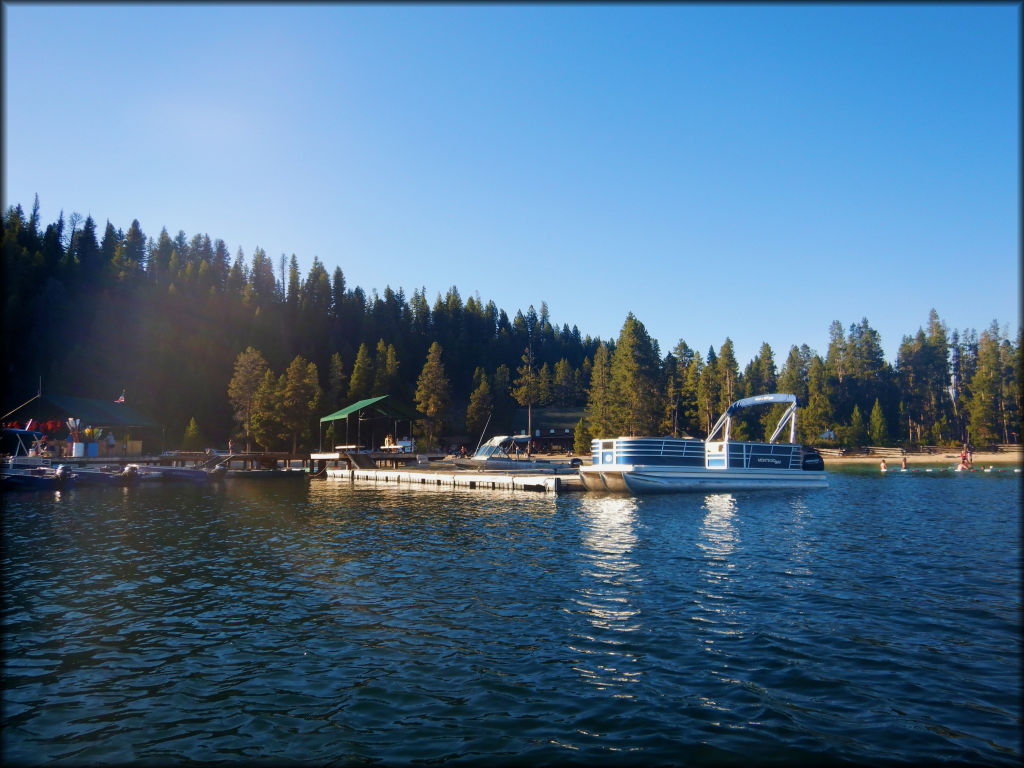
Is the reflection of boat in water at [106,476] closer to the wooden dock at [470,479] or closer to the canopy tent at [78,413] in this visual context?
the canopy tent at [78,413]

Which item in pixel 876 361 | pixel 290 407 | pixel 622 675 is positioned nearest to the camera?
pixel 622 675

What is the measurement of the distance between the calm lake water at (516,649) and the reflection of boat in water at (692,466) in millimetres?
17875

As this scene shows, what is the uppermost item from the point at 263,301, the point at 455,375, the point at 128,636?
the point at 263,301

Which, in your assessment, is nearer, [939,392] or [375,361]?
[375,361]

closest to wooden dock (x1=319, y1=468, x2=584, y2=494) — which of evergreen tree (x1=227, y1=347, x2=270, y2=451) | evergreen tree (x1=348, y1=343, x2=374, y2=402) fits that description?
evergreen tree (x1=227, y1=347, x2=270, y2=451)

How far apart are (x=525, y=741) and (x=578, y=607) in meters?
6.04

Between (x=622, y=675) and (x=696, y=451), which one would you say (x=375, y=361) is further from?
(x=622, y=675)

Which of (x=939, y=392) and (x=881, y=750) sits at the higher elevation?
(x=939, y=392)

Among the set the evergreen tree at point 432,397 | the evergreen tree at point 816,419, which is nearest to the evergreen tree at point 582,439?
the evergreen tree at point 432,397

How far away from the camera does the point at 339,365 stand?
108m

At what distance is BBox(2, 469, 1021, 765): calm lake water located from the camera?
296 inches

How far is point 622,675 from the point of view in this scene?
9547 mm

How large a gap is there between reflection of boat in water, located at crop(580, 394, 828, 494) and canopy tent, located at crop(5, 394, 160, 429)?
59.7 metres

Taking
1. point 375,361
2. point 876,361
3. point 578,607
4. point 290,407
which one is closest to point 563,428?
point 375,361
